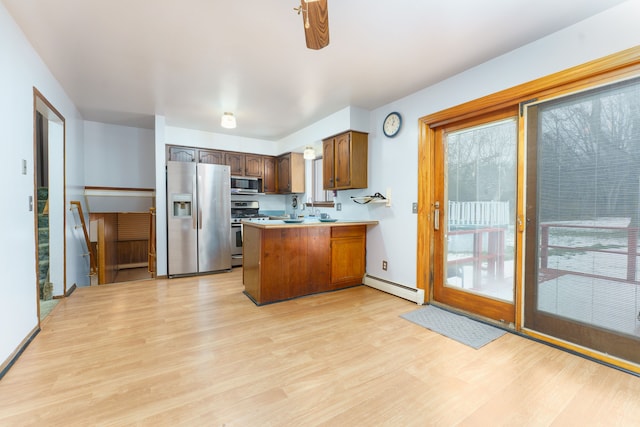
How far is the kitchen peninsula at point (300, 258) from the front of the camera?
315 cm

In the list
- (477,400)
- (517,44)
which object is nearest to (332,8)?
(517,44)

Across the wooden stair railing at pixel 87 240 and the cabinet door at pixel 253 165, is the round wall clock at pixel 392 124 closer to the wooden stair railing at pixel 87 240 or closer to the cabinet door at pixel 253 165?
the cabinet door at pixel 253 165

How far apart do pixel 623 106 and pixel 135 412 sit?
361 centimetres

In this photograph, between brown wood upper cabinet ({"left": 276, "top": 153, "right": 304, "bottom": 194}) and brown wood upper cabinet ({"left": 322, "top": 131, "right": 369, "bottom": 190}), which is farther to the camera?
brown wood upper cabinet ({"left": 276, "top": 153, "right": 304, "bottom": 194})

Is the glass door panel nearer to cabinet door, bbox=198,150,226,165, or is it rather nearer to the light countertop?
the light countertop

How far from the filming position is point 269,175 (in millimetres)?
5793

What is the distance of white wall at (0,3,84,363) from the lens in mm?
1911

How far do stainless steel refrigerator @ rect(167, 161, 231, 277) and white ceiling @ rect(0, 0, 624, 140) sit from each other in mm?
1195

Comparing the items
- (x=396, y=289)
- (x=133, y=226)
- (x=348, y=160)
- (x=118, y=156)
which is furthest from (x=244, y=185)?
(x=396, y=289)

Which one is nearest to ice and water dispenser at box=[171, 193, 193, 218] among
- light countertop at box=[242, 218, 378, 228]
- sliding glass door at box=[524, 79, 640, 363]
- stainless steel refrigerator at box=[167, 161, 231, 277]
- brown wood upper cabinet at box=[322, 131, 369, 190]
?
stainless steel refrigerator at box=[167, 161, 231, 277]

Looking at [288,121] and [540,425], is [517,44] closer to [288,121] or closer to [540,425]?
[540,425]

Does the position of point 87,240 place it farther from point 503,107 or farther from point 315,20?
point 503,107

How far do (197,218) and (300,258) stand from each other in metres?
2.13

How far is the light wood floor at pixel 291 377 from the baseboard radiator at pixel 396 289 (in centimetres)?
53
